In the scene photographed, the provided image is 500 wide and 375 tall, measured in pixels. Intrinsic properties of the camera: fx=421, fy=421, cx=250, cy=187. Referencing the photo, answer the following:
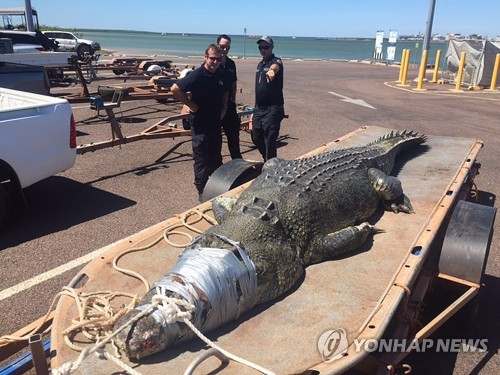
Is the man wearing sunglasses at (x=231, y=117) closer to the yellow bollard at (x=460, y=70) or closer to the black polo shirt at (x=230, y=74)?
the black polo shirt at (x=230, y=74)

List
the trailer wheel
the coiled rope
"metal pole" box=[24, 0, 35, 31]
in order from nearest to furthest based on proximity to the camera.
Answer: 1. the coiled rope
2. the trailer wheel
3. "metal pole" box=[24, 0, 35, 31]

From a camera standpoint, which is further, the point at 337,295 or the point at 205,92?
the point at 205,92

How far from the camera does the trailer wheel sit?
5.16 meters

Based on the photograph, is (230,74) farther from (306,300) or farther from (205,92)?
(306,300)

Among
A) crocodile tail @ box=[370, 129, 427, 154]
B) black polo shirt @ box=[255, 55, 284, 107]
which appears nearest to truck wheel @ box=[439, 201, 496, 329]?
crocodile tail @ box=[370, 129, 427, 154]

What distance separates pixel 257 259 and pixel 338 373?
0.97m

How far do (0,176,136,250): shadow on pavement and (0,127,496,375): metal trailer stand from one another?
2410 mm

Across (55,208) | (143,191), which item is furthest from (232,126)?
(55,208)

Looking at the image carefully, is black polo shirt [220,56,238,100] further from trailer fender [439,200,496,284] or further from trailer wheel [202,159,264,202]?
trailer fender [439,200,496,284]

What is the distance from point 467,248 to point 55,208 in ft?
18.1

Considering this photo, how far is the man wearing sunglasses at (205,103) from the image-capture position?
603cm

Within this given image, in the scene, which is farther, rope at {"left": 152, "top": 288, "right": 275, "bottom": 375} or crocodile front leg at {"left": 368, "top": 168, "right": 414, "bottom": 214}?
crocodile front leg at {"left": 368, "top": 168, "right": 414, "bottom": 214}

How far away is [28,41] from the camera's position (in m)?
19.4

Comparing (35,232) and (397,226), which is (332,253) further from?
(35,232)
